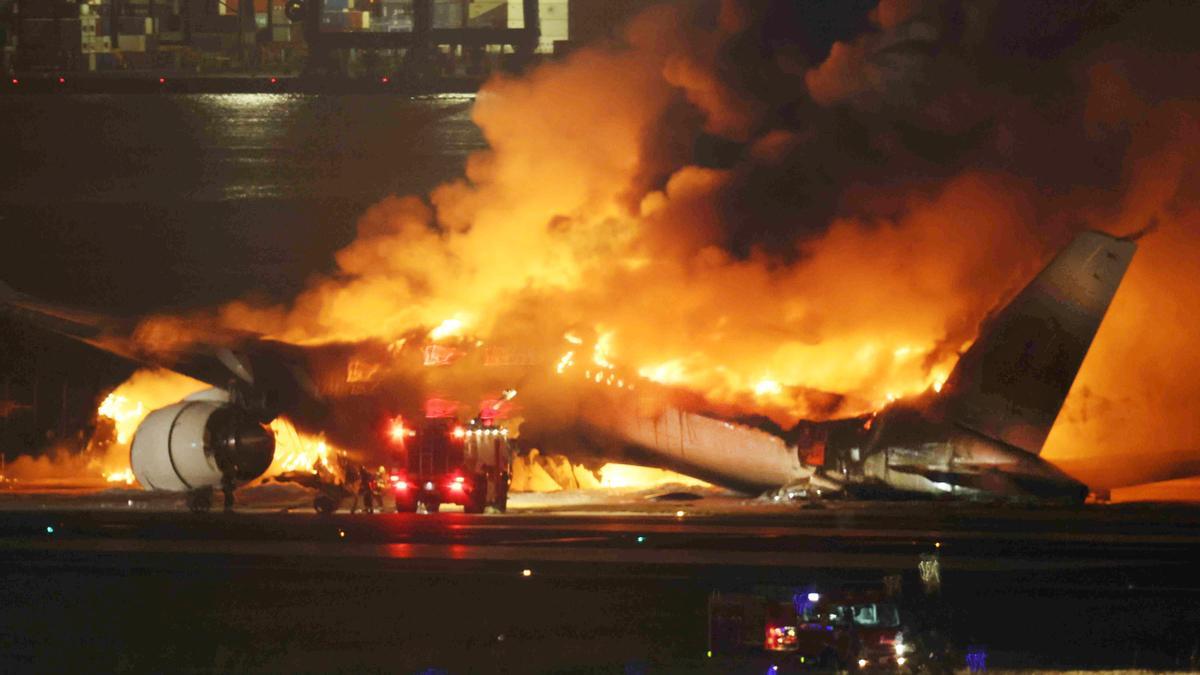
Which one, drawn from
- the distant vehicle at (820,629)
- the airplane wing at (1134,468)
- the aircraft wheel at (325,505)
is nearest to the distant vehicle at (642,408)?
the aircraft wheel at (325,505)

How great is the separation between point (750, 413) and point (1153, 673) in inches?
698

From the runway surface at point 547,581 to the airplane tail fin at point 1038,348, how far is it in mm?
1945

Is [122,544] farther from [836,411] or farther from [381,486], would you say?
[836,411]

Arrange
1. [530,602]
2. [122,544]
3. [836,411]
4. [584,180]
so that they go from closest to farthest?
[530,602] < [122,544] < [836,411] < [584,180]

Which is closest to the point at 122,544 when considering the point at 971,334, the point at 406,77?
the point at 971,334

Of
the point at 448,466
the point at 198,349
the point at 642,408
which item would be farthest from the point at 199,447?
the point at 642,408

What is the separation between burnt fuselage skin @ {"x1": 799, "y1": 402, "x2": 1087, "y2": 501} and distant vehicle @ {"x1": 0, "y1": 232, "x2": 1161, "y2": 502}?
1.1 inches

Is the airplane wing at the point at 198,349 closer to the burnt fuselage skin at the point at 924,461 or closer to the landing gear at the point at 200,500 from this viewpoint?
the landing gear at the point at 200,500

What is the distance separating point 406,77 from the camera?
78.5 m

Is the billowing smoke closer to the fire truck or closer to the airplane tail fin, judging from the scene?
the airplane tail fin

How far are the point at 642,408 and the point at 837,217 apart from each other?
21.3 feet

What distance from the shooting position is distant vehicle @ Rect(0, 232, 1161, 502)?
1187 inches

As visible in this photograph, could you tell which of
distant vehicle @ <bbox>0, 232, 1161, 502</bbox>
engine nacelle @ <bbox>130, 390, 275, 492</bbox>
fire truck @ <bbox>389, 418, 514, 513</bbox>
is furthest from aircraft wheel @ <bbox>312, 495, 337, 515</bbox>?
engine nacelle @ <bbox>130, 390, 275, 492</bbox>

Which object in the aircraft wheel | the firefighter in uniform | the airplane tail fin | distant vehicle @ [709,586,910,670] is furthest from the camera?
the firefighter in uniform
